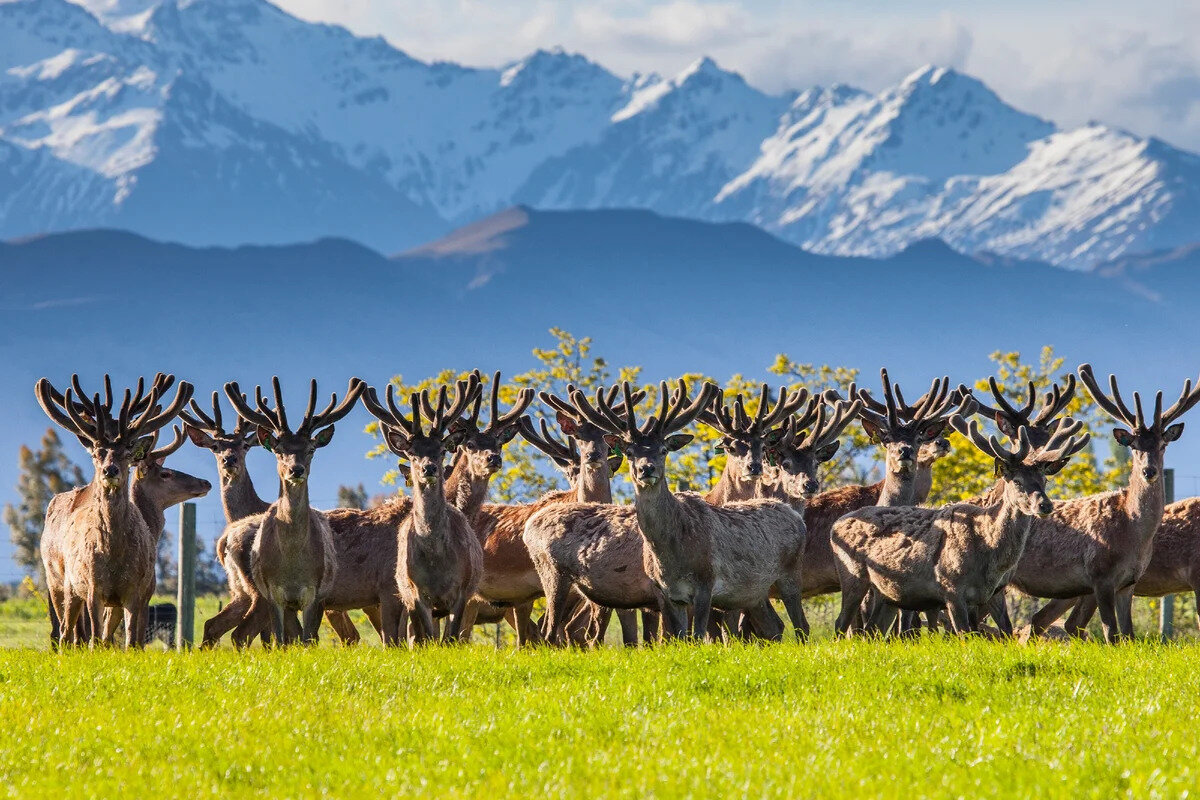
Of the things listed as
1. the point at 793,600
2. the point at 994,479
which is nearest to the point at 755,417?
the point at 793,600

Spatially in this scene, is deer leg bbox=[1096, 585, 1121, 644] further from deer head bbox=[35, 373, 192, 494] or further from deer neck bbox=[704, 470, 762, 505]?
deer head bbox=[35, 373, 192, 494]

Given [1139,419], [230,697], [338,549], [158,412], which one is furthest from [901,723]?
[158,412]

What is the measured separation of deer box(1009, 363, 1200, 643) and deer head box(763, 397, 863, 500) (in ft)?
7.37

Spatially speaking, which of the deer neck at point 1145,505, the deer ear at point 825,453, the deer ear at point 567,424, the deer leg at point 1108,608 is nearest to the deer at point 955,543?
the deer neck at point 1145,505

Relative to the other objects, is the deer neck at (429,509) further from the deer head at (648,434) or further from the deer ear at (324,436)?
the deer head at (648,434)

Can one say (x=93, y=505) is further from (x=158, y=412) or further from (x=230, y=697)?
(x=230, y=697)

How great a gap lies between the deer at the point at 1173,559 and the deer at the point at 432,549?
18.3 ft

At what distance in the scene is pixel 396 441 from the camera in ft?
49.2

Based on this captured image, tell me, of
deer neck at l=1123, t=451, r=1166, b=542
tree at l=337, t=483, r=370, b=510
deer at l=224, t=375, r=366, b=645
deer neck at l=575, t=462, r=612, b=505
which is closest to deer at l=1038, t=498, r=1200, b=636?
deer neck at l=1123, t=451, r=1166, b=542

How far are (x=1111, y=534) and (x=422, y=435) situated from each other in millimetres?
6019

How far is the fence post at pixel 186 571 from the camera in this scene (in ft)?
63.2

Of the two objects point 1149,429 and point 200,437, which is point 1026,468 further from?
point 200,437

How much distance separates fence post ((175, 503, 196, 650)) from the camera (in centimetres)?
1927

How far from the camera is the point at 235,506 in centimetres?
1680
